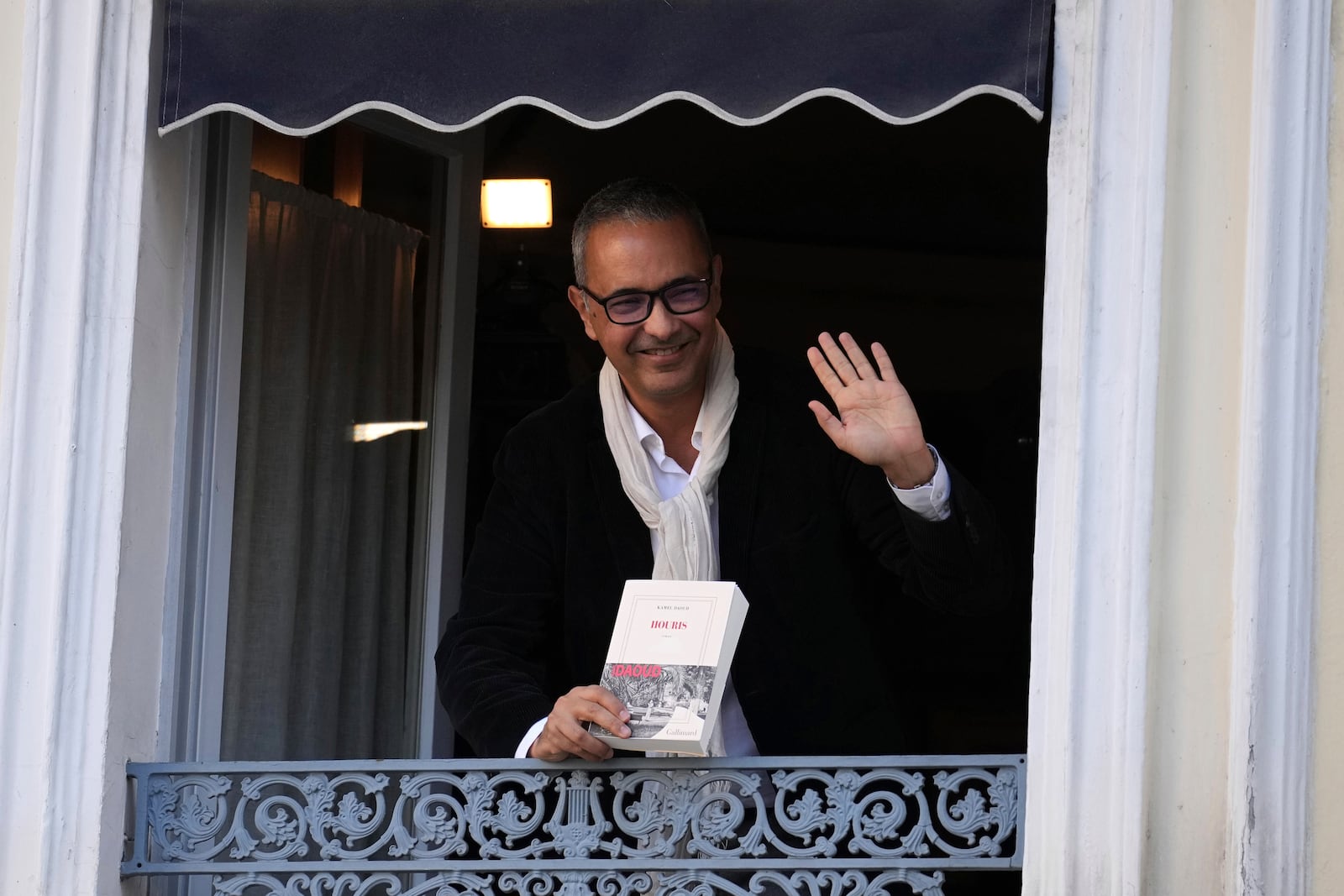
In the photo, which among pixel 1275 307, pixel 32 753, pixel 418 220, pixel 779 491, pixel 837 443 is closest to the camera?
pixel 1275 307

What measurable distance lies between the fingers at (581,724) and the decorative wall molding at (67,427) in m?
0.76

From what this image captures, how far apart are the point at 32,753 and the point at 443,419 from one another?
63.3 inches

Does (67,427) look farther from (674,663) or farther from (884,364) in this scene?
(884,364)

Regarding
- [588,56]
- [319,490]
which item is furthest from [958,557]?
[319,490]

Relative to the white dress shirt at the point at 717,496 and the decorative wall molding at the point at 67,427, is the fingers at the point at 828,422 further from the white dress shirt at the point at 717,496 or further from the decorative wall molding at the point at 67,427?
the decorative wall molding at the point at 67,427

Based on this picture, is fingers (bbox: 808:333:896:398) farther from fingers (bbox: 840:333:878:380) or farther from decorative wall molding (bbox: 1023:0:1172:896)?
decorative wall molding (bbox: 1023:0:1172:896)

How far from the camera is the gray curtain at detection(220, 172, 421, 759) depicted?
3.46 meters

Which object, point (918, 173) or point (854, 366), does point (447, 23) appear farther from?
point (918, 173)

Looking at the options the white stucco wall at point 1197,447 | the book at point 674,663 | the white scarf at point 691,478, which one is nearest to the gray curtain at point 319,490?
the white scarf at point 691,478

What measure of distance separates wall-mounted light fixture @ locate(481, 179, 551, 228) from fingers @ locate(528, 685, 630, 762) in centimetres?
327

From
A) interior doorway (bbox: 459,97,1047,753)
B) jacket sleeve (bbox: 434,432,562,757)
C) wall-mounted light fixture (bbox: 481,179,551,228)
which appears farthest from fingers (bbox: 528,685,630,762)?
wall-mounted light fixture (bbox: 481,179,551,228)

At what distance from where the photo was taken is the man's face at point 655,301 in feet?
10.5

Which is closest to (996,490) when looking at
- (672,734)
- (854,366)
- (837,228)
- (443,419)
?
(837,228)

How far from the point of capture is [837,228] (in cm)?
737
